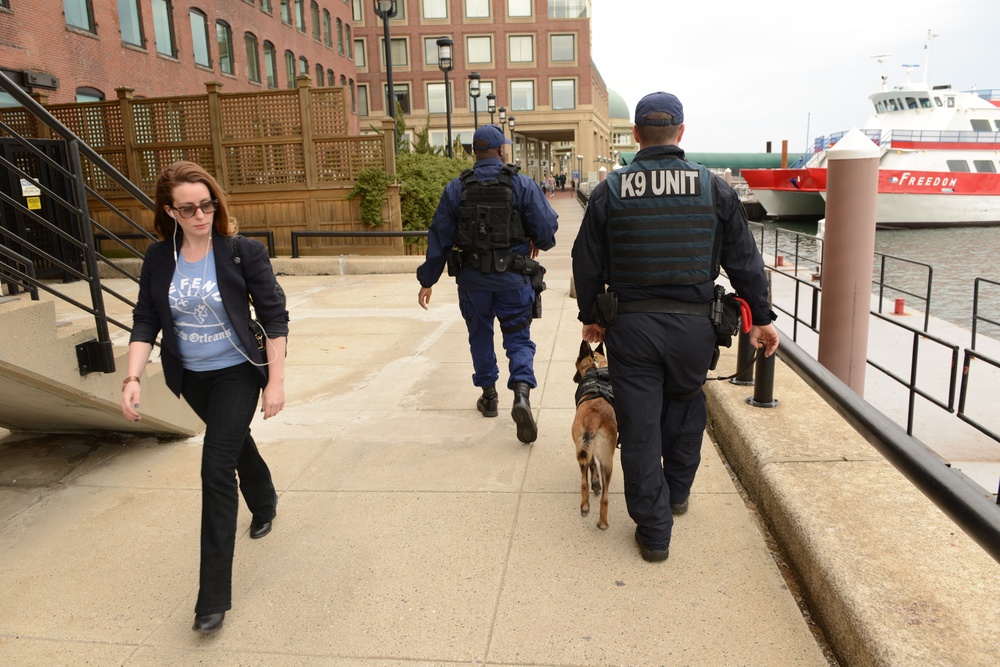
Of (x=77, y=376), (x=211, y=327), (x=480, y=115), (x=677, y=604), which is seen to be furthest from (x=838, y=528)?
(x=480, y=115)

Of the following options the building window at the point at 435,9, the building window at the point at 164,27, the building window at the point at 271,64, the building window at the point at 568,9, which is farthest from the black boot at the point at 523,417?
the building window at the point at 435,9

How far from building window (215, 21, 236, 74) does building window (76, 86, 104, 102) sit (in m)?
8.35

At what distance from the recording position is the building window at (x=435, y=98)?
63438 mm

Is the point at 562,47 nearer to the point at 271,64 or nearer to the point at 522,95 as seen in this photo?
the point at 522,95

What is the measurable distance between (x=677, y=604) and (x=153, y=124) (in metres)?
14.6

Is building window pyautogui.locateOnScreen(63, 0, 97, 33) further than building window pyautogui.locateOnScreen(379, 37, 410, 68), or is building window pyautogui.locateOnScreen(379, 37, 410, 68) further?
building window pyautogui.locateOnScreen(379, 37, 410, 68)

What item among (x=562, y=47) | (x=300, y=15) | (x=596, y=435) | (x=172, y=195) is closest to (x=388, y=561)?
(x=596, y=435)

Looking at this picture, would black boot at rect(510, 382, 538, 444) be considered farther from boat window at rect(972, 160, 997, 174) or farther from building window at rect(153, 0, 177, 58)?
boat window at rect(972, 160, 997, 174)

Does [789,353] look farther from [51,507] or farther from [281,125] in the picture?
[281,125]

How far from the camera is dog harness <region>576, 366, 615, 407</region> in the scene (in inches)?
145

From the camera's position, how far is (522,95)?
6269 cm

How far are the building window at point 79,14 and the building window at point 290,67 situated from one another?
15649mm

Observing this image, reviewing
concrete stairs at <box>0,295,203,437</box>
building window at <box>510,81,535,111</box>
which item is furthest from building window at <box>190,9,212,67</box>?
building window at <box>510,81,535,111</box>

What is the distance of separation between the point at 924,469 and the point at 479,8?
211 ft
